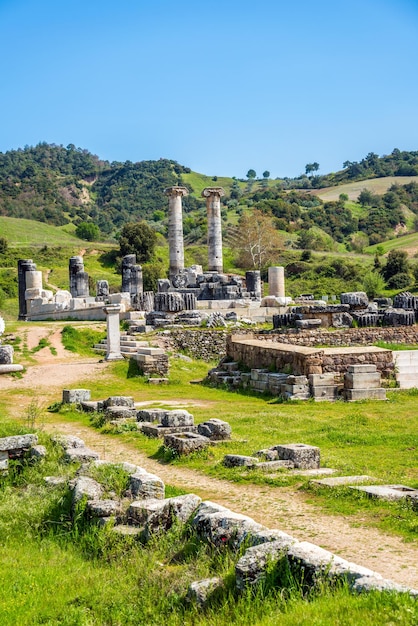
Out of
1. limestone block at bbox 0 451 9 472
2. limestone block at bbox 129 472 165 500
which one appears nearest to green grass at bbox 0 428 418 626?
limestone block at bbox 129 472 165 500

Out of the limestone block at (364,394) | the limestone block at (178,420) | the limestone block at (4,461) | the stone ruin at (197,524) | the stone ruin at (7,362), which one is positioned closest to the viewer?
the stone ruin at (197,524)

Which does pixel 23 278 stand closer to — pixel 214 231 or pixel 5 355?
pixel 214 231

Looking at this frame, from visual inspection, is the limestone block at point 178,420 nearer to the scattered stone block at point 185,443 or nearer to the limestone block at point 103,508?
the scattered stone block at point 185,443

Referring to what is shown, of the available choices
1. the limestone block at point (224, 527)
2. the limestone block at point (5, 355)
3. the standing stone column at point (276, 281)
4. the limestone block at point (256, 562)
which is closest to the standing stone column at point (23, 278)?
the standing stone column at point (276, 281)

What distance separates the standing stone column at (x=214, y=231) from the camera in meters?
47.7

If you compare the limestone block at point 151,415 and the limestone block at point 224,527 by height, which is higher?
the limestone block at point 224,527

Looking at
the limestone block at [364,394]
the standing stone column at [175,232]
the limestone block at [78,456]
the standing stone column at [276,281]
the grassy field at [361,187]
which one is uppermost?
the grassy field at [361,187]

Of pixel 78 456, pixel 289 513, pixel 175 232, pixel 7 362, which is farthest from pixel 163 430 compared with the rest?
→ pixel 175 232

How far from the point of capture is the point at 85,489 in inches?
366

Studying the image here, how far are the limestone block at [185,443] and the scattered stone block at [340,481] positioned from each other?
2742 mm

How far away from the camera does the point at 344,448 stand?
1293 cm

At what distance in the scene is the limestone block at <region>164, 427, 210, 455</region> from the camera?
11.9m

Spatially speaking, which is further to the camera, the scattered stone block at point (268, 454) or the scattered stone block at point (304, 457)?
the scattered stone block at point (268, 454)

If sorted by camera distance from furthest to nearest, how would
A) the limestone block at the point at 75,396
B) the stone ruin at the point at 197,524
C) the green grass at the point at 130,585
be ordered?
the limestone block at the point at 75,396 → the stone ruin at the point at 197,524 → the green grass at the point at 130,585
